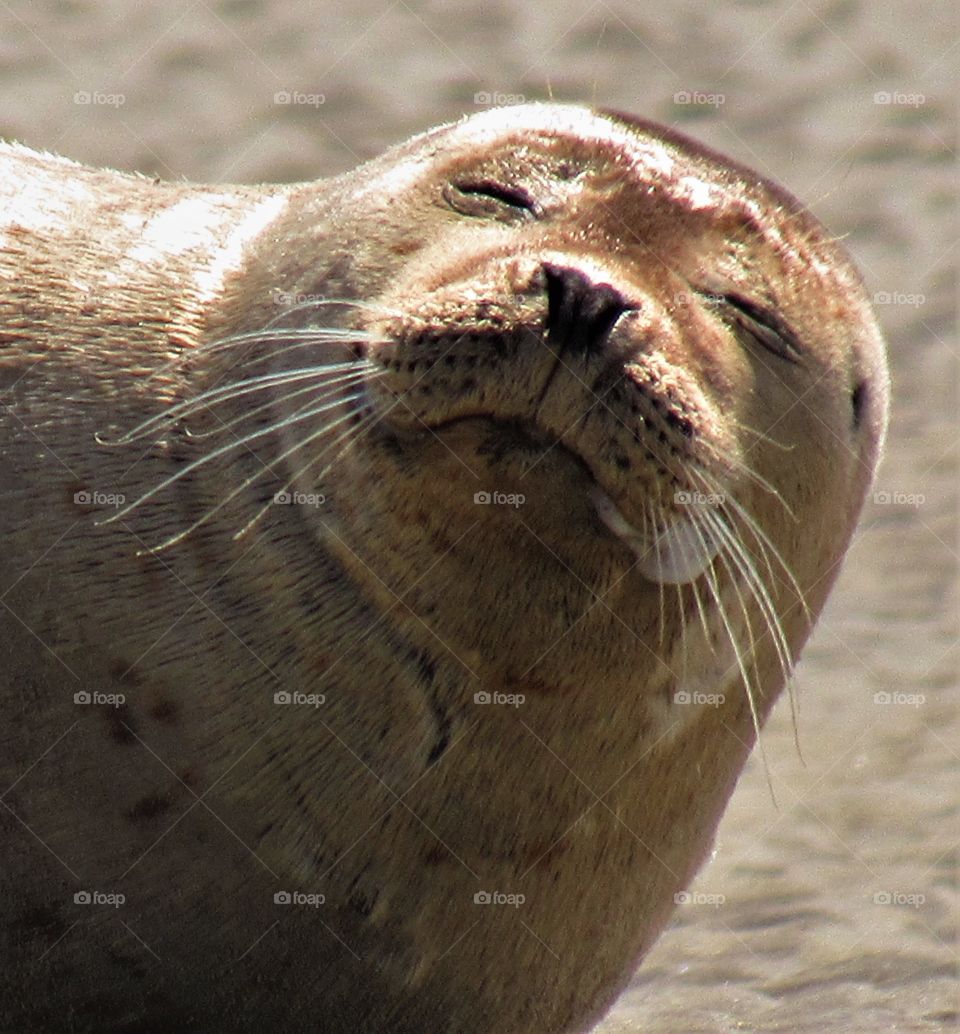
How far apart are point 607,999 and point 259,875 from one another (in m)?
0.94

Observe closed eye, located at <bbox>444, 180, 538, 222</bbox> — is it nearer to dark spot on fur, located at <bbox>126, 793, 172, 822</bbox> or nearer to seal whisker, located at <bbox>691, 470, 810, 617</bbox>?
seal whisker, located at <bbox>691, 470, 810, 617</bbox>

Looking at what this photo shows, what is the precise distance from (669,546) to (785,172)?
5194 millimetres

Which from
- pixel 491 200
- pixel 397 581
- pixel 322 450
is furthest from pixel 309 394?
pixel 491 200

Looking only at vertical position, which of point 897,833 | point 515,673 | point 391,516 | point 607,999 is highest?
point 391,516

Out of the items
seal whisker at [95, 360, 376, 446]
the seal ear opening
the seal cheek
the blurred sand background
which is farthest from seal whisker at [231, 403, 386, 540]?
the blurred sand background

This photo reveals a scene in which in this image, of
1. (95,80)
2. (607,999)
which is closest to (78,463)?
(607,999)

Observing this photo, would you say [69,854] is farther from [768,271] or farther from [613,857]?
[768,271]

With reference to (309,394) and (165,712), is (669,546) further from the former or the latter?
(165,712)

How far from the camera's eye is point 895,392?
7410mm

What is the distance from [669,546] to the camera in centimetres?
345

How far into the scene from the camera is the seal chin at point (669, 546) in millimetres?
3396

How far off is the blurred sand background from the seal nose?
2.12 meters

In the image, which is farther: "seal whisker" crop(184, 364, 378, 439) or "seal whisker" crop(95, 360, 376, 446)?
"seal whisker" crop(95, 360, 376, 446)

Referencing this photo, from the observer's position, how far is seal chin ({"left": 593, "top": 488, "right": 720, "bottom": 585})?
11.1 feet
